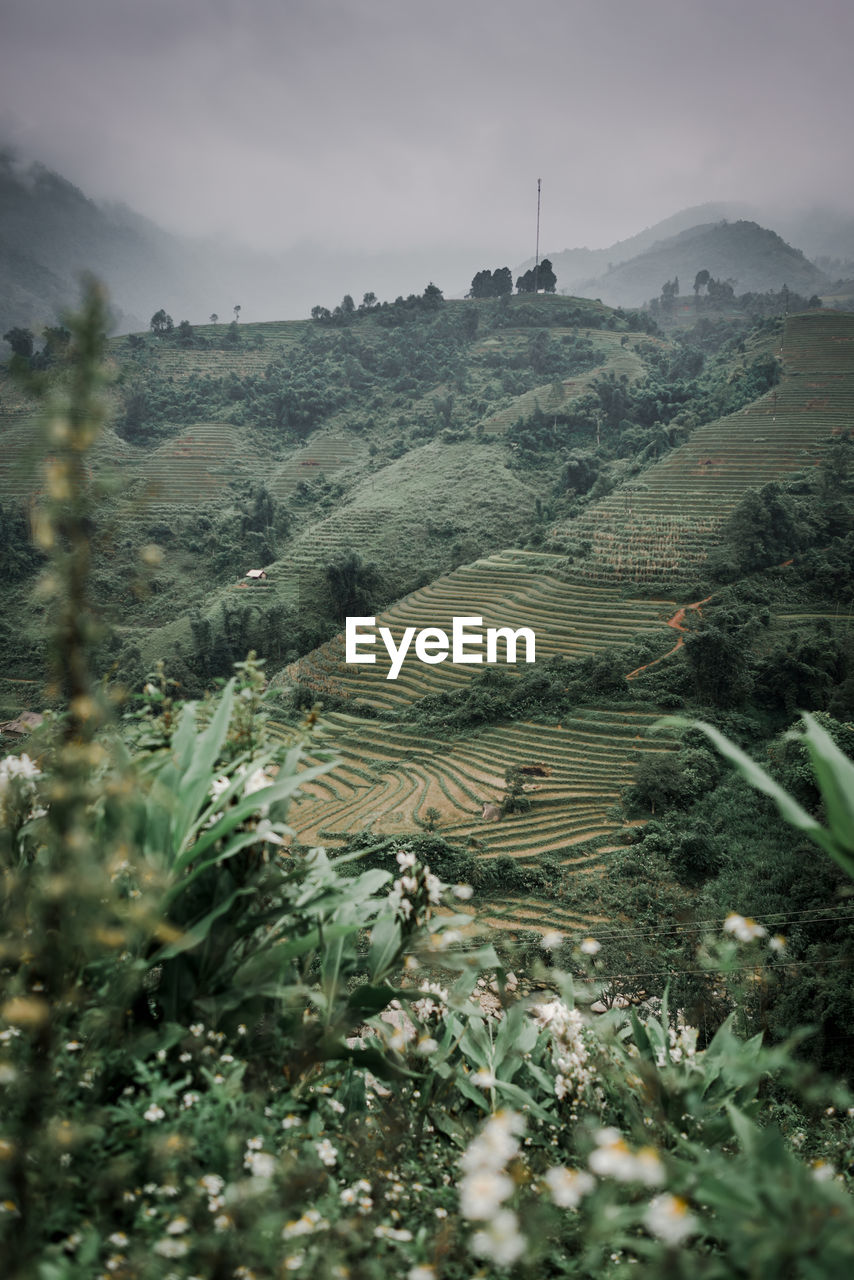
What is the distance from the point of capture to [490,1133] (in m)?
1.26

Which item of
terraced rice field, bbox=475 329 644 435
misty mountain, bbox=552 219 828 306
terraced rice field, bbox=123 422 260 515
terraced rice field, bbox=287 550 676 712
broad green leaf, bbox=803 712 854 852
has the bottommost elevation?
terraced rice field, bbox=287 550 676 712

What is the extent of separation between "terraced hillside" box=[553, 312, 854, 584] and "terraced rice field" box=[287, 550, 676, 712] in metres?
1.96

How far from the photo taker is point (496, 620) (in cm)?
2956

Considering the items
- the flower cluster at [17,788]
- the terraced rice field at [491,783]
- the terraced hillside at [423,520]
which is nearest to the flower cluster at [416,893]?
the flower cluster at [17,788]

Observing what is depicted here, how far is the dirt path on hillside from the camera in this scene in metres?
23.6

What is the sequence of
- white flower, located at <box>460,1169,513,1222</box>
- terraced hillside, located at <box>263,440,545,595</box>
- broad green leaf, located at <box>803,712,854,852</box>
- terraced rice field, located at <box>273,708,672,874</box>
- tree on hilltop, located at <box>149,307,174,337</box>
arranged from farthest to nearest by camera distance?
1. tree on hilltop, located at <box>149,307,174,337</box>
2. terraced hillside, located at <box>263,440,545,595</box>
3. terraced rice field, located at <box>273,708,672,874</box>
4. broad green leaf, located at <box>803,712,854,852</box>
5. white flower, located at <box>460,1169,513,1222</box>

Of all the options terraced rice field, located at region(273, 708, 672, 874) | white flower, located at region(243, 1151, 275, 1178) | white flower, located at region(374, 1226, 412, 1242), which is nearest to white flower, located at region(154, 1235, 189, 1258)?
white flower, located at region(243, 1151, 275, 1178)

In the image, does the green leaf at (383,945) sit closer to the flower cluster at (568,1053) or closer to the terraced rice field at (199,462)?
the flower cluster at (568,1053)

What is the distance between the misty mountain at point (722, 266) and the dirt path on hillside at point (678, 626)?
12611 cm

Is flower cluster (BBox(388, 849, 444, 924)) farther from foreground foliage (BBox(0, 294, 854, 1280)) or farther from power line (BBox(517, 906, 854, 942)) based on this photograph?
power line (BBox(517, 906, 854, 942))

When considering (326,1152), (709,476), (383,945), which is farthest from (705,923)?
(709,476)

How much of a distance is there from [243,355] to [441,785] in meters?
70.0

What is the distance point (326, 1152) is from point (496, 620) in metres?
28.1

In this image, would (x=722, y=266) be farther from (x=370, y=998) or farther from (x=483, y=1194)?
(x=483, y=1194)
